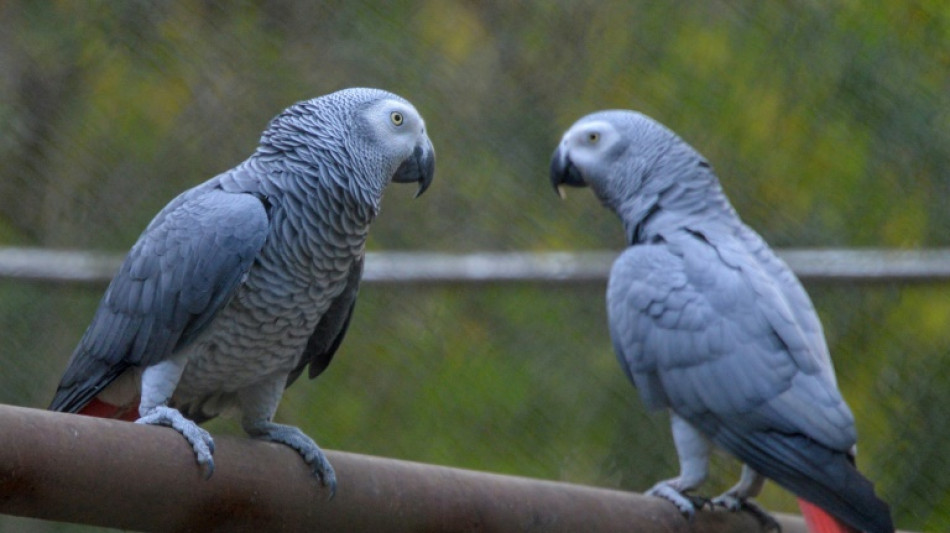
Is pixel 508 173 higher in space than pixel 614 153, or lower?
lower

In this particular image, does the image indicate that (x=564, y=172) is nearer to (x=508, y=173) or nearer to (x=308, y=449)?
(x=508, y=173)

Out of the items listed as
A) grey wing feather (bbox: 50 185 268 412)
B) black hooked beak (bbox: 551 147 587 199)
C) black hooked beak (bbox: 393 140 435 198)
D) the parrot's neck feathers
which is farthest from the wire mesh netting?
grey wing feather (bbox: 50 185 268 412)

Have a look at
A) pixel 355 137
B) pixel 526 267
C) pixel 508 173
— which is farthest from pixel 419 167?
pixel 508 173

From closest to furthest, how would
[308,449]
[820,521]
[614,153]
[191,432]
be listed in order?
[191,432] < [308,449] < [820,521] < [614,153]

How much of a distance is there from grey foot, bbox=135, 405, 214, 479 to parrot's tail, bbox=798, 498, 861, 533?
0.75m

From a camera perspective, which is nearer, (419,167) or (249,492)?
(249,492)

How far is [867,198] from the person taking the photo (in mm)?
2318

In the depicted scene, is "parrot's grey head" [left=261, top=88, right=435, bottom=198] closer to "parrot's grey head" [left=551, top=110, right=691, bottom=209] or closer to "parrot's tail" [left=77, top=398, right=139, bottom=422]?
"parrot's tail" [left=77, top=398, right=139, bottom=422]

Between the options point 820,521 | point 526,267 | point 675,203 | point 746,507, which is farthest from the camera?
point 526,267

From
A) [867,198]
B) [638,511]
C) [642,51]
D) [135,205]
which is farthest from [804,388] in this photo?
[135,205]

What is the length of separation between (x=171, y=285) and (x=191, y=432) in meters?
0.19

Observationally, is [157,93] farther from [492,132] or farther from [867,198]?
[867,198]

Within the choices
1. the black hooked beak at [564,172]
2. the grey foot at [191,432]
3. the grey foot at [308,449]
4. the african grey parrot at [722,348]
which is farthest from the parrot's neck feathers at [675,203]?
the grey foot at [191,432]

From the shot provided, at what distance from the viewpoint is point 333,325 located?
1.35m
